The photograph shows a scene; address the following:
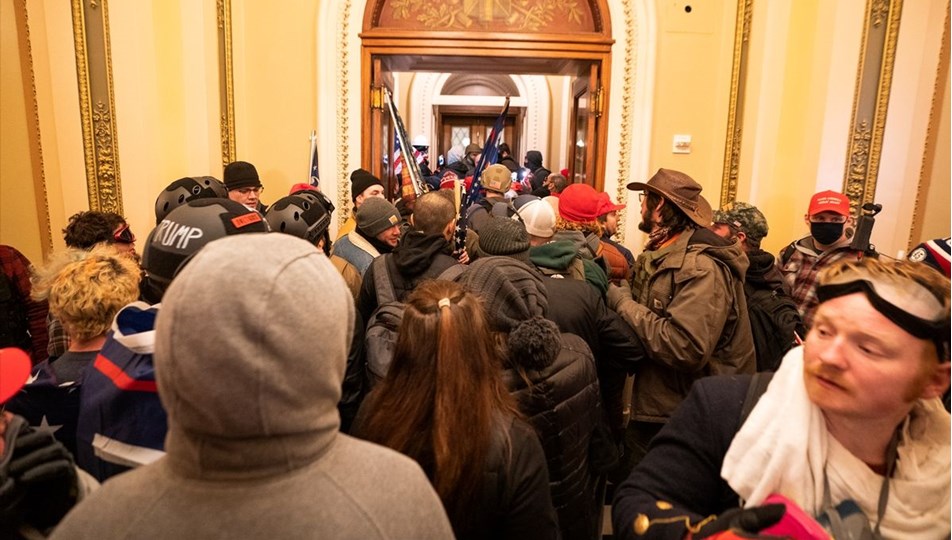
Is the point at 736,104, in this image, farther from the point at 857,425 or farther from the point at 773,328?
the point at 857,425

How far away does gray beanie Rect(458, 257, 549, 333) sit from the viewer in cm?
185

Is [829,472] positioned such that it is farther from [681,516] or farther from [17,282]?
[17,282]

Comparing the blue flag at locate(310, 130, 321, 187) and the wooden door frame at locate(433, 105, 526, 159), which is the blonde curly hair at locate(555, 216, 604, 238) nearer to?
the blue flag at locate(310, 130, 321, 187)

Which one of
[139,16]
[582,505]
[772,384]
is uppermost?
[139,16]

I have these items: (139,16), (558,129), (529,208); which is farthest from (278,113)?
(558,129)

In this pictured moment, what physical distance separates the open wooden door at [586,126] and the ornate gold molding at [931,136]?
2.40 m

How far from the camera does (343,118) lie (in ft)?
17.2

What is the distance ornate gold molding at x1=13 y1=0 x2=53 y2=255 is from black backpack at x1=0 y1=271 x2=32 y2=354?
1403mm

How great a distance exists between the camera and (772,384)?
1201 mm

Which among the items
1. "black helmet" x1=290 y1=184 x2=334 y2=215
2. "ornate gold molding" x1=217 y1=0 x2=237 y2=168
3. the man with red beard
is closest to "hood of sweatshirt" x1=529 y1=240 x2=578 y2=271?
"black helmet" x1=290 y1=184 x2=334 y2=215

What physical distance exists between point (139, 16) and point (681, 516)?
14.7 feet

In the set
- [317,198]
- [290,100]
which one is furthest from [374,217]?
[290,100]

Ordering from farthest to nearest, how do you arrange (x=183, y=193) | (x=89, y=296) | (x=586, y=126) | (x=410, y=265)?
(x=586, y=126) < (x=183, y=193) < (x=410, y=265) < (x=89, y=296)

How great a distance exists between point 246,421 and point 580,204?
8.83 ft
